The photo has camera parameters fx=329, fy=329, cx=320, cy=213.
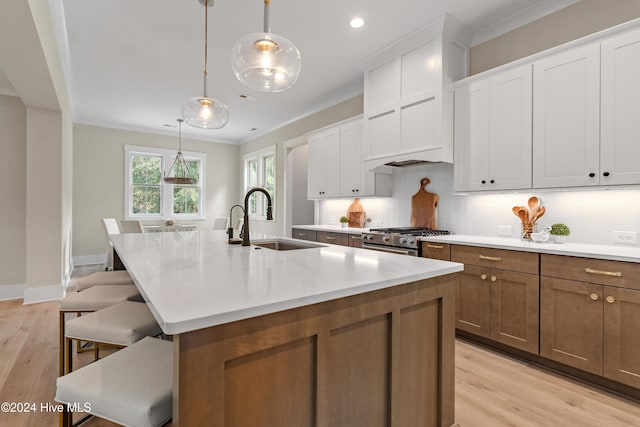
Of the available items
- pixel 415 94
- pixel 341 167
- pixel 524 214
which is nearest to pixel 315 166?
pixel 341 167

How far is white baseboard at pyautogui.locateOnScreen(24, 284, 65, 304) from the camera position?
398 centimetres

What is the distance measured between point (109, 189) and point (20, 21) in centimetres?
526

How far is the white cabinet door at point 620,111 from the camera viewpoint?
84.1 inches

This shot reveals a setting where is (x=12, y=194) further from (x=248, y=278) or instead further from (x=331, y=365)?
(x=331, y=365)

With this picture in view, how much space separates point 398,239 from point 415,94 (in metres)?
1.48

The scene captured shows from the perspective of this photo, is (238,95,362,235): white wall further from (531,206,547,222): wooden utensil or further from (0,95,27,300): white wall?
(0,95,27,300): white wall

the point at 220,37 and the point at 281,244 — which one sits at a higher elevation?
the point at 220,37

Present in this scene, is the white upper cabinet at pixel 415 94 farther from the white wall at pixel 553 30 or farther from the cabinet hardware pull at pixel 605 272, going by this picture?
the cabinet hardware pull at pixel 605 272

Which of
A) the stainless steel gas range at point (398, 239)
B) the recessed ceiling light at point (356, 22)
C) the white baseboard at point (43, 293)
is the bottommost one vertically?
the white baseboard at point (43, 293)

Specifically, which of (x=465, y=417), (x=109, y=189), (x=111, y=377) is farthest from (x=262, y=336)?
(x=109, y=189)

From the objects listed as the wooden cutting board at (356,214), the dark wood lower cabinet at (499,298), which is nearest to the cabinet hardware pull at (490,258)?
the dark wood lower cabinet at (499,298)

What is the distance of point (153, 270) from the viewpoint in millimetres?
1365

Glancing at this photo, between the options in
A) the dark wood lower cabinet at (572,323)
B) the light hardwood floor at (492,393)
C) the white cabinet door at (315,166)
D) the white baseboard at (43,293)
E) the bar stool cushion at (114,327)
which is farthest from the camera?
the white cabinet door at (315,166)

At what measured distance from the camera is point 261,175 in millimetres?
7223
